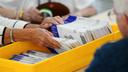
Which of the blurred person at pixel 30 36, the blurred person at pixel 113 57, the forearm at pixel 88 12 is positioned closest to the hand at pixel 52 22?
the blurred person at pixel 30 36

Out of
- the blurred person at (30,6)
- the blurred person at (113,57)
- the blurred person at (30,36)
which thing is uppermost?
the blurred person at (30,6)

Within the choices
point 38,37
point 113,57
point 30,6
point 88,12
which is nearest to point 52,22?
point 38,37

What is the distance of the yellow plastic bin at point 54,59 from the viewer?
1120 mm

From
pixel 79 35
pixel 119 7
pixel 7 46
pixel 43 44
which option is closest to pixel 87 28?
pixel 79 35

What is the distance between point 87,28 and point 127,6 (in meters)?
0.44

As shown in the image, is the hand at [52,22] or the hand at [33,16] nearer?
the hand at [52,22]

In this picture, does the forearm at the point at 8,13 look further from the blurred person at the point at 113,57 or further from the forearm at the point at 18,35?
the blurred person at the point at 113,57

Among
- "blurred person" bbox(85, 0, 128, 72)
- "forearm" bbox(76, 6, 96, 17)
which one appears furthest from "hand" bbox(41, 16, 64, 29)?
"forearm" bbox(76, 6, 96, 17)

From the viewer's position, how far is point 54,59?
1.14 meters

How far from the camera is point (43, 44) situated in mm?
1339

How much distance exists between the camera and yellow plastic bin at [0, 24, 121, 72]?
1120 millimetres

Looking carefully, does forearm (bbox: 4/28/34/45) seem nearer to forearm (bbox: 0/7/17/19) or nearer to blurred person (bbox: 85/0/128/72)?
blurred person (bbox: 85/0/128/72)

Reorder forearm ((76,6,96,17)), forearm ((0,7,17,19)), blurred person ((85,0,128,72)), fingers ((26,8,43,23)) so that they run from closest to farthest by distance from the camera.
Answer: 1. blurred person ((85,0,128,72))
2. fingers ((26,8,43,23))
3. forearm ((0,7,17,19))
4. forearm ((76,6,96,17))

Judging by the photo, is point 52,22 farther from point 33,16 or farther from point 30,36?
point 33,16
